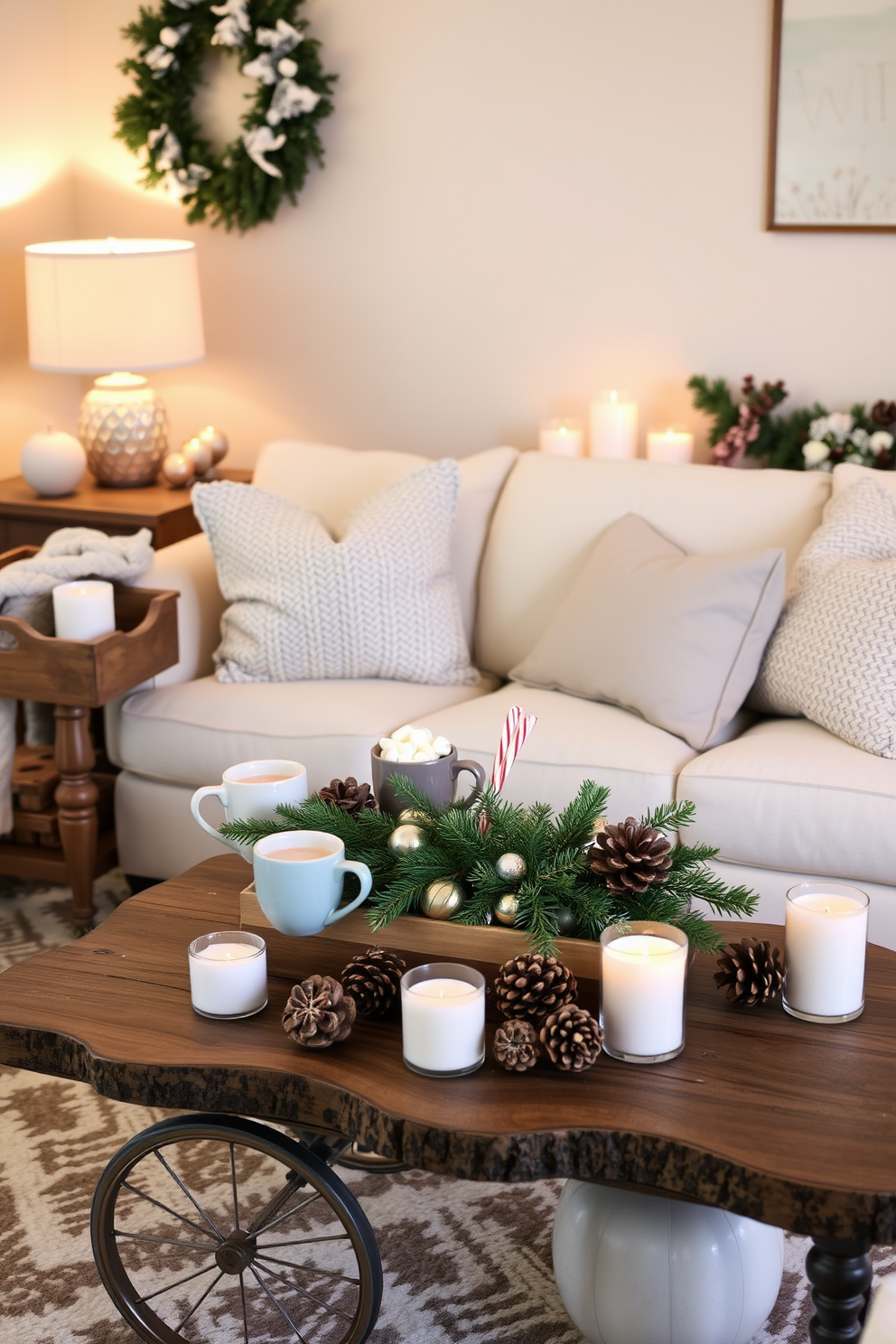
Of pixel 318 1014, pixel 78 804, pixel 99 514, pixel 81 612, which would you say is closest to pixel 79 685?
pixel 81 612

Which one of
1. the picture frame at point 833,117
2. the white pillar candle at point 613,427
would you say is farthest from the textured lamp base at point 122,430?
the picture frame at point 833,117

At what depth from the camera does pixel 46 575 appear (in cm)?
256

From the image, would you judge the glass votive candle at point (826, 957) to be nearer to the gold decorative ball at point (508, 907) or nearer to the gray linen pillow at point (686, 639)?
the gold decorative ball at point (508, 907)

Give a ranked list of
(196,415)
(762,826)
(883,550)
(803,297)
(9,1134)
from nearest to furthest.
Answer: (9,1134)
(762,826)
(883,550)
(803,297)
(196,415)

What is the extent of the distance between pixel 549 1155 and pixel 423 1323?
555 mm

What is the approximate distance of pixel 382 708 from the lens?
2512mm

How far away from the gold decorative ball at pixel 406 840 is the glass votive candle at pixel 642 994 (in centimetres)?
28

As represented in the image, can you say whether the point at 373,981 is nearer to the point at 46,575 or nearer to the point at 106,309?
the point at 46,575

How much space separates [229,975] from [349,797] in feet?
1.02

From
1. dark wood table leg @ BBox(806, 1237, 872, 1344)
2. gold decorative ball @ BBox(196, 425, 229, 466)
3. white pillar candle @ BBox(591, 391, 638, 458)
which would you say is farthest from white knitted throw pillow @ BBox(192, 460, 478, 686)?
dark wood table leg @ BBox(806, 1237, 872, 1344)

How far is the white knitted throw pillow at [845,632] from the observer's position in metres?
2.22

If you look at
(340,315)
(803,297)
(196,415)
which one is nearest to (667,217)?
(803,297)

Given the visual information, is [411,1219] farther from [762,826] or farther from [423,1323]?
[762,826]

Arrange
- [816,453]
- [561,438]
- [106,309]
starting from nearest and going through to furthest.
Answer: [816,453] < [106,309] < [561,438]
